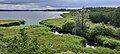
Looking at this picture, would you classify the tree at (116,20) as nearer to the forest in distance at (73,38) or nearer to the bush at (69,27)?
the forest in distance at (73,38)

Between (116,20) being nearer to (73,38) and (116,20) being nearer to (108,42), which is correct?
(108,42)

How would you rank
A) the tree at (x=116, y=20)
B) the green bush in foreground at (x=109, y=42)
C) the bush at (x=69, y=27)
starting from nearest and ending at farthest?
the green bush in foreground at (x=109, y=42) < the bush at (x=69, y=27) < the tree at (x=116, y=20)

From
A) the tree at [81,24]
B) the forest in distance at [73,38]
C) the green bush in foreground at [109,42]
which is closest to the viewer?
the forest in distance at [73,38]

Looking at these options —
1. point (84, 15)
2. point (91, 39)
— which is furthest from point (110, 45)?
point (84, 15)

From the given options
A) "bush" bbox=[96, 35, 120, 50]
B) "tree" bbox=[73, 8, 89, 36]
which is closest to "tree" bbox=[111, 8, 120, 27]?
"tree" bbox=[73, 8, 89, 36]

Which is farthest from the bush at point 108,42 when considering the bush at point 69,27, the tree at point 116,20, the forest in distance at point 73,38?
the tree at point 116,20

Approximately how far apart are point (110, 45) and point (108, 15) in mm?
67367

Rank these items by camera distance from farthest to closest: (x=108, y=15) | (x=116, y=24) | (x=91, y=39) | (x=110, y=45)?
(x=108, y=15), (x=116, y=24), (x=91, y=39), (x=110, y=45)

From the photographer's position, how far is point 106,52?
183 feet

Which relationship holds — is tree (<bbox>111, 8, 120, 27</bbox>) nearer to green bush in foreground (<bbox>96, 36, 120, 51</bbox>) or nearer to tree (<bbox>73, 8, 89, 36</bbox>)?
tree (<bbox>73, 8, 89, 36</bbox>)

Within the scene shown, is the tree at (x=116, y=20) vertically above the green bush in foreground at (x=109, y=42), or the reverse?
the green bush in foreground at (x=109, y=42)

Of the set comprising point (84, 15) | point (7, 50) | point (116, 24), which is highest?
point (7, 50)

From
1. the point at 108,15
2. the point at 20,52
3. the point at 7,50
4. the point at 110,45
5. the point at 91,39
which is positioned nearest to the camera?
the point at 20,52

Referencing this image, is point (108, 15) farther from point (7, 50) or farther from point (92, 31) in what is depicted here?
point (7, 50)
